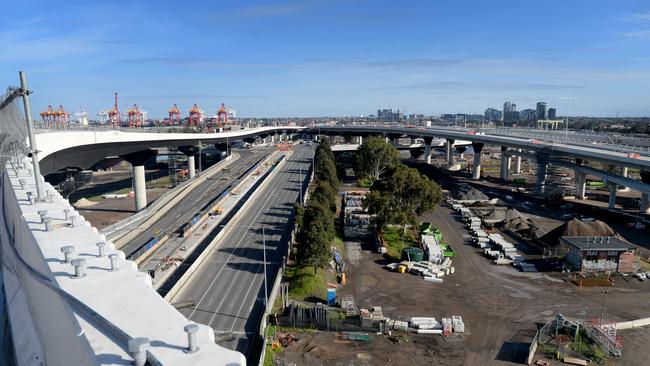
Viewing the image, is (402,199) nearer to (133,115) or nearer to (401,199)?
(401,199)

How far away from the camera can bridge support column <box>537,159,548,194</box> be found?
7025 centimetres

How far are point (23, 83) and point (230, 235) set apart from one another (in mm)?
23268

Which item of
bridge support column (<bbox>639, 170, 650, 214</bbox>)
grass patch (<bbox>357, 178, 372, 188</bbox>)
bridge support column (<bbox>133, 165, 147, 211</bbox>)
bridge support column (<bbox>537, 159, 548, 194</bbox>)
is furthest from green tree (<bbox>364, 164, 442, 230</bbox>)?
bridge support column (<bbox>537, 159, 548, 194</bbox>)

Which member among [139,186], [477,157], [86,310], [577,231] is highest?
[86,310]

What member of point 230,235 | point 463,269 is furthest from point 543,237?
point 230,235

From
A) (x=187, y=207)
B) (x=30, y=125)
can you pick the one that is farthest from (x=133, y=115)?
(x=30, y=125)

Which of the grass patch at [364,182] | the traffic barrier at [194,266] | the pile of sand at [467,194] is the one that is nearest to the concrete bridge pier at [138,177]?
the traffic barrier at [194,266]

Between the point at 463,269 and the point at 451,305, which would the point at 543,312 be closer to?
the point at 451,305

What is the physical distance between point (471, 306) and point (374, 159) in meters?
45.9

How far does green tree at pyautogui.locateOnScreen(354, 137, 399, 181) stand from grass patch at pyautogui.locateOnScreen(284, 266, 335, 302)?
139 ft

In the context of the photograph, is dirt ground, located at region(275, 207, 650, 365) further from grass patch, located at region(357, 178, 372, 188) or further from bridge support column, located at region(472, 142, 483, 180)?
bridge support column, located at region(472, 142, 483, 180)

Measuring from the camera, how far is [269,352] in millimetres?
23719

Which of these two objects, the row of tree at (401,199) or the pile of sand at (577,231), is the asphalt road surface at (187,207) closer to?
the row of tree at (401,199)

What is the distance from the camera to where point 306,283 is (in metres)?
31.6
